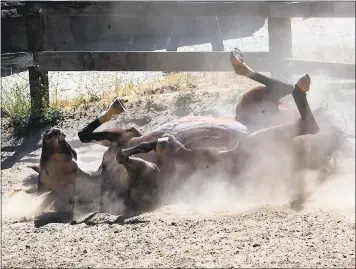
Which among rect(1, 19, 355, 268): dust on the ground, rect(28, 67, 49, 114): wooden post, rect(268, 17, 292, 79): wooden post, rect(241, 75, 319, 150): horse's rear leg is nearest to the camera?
rect(1, 19, 355, 268): dust on the ground

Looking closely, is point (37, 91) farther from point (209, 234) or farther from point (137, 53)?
point (209, 234)

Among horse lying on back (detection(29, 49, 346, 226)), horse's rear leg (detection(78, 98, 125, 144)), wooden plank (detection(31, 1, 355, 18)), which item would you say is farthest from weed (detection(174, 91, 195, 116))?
horse lying on back (detection(29, 49, 346, 226))

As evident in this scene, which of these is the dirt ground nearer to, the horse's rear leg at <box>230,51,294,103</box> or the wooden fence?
the horse's rear leg at <box>230,51,294,103</box>

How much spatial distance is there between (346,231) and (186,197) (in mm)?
1392

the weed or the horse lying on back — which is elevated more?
the weed

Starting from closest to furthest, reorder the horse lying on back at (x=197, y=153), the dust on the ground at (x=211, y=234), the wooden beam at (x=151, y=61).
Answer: the dust on the ground at (x=211, y=234), the horse lying on back at (x=197, y=153), the wooden beam at (x=151, y=61)

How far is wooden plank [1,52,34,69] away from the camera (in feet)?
24.7

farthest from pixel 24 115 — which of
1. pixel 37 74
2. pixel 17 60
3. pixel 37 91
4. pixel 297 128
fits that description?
pixel 297 128

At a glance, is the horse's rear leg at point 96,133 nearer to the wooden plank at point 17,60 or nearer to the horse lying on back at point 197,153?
the horse lying on back at point 197,153

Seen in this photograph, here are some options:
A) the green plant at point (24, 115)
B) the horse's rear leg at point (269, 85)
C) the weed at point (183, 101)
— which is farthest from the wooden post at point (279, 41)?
the green plant at point (24, 115)

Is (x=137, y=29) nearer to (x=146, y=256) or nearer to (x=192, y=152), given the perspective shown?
(x=192, y=152)

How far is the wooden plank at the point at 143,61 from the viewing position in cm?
722

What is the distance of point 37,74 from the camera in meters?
7.80

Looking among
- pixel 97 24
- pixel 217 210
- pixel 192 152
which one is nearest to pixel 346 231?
pixel 217 210
